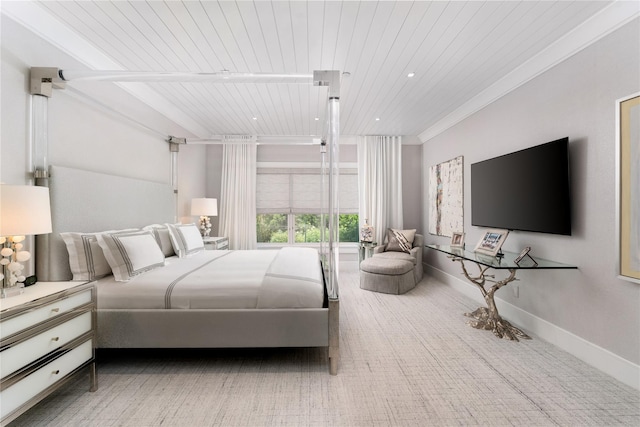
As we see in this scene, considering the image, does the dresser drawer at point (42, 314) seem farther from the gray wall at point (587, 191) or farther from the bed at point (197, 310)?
the gray wall at point (587, 191)

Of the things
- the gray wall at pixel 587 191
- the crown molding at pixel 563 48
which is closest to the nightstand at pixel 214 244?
the gray wall at pixel 587 191

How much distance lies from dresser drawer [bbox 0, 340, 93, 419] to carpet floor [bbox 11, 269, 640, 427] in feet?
0.87

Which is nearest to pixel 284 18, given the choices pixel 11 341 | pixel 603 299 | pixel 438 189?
pixel 11 341

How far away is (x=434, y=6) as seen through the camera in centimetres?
200

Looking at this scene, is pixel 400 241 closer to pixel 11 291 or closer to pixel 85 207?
pixel 85 207

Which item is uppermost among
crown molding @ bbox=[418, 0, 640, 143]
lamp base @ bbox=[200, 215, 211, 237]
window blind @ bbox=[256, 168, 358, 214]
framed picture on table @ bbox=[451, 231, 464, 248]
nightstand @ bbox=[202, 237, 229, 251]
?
crown molding @ bbox=[418, 0, 640, 143]

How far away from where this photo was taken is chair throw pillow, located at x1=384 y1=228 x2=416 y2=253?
4965 millimetres

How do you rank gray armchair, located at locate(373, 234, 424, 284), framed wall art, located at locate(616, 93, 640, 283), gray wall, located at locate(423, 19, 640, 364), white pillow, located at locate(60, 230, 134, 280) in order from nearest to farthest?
framed wall art, located at locate(616, 93, 640, 283) < gray wall, located at locate(423, 19, 640, 364) < white pillow, located at locate(60, 230, 134, 280) < gray armchair, located at locate(373, 234, 424, 284)

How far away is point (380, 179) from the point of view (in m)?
5.56

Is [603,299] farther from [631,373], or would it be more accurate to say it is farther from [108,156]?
[108,156]

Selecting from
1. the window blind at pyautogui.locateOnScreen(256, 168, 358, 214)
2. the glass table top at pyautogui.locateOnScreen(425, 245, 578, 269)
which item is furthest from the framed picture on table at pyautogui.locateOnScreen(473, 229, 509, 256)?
the window blind at pyautogui.locateOnScreen(256, 168, 358, 214)

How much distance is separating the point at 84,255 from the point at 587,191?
3992 millimetres

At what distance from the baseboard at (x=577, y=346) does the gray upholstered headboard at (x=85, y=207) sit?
4.10 m

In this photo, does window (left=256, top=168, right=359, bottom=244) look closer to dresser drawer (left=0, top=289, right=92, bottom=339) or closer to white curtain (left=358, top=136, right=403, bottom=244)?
white curtain (left=358, top=136, right=403, bottom=244)
